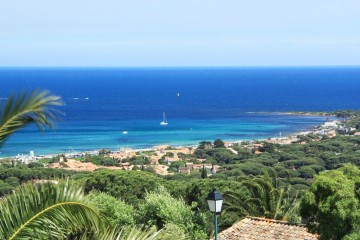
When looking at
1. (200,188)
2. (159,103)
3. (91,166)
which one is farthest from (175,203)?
(159,103)

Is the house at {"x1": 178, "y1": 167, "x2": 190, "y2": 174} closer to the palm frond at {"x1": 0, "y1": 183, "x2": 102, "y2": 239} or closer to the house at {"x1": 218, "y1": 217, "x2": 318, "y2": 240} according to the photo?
the house at {"x1": 218, "y1": 217, "x2": 318, "y2": 240}

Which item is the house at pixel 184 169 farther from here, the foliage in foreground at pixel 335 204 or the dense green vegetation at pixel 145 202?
the foliage in foreground at pixel 335 204

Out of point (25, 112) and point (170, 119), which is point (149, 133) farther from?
point (25, 112)

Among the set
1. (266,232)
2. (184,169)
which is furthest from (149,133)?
(266,232)

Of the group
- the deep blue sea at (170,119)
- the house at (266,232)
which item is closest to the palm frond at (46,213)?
the house at (266,232)

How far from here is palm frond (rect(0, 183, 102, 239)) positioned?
10.7ft

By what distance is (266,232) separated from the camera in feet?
38.0

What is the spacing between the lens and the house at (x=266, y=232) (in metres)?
11.3

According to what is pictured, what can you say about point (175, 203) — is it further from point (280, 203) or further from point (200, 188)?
point (200, 188)

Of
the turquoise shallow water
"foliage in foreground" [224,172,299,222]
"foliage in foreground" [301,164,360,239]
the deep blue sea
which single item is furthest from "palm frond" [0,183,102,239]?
the turquoise shallow water

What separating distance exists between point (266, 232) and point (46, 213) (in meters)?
8.78

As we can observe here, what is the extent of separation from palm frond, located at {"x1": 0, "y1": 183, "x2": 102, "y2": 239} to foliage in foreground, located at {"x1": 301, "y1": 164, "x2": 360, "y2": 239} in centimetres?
568

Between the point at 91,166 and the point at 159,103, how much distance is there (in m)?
65.7

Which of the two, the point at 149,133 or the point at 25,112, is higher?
the point at 25,112
